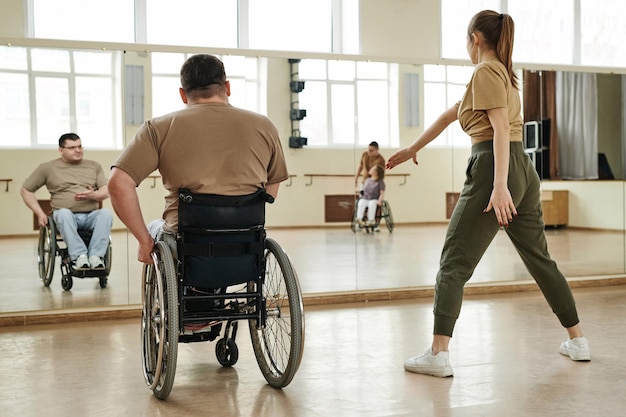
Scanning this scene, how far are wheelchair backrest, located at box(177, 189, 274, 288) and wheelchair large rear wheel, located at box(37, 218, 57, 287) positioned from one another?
7.21ft

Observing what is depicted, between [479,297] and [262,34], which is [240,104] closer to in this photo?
[479,297]

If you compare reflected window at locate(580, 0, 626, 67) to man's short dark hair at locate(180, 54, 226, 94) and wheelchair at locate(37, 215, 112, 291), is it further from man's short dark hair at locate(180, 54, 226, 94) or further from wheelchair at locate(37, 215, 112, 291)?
man's short dark hair at locate(180, 54, 226, 94)

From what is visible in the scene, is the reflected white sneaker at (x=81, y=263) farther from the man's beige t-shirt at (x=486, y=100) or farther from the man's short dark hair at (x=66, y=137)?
the man's beige t-shirt at (x=486, y=100)

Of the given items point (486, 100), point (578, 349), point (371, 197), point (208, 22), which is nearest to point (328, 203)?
point (371, 197)

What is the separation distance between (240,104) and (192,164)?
240 centimetres

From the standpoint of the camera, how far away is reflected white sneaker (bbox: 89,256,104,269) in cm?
489

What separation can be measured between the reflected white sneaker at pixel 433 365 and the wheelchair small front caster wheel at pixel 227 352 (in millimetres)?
695

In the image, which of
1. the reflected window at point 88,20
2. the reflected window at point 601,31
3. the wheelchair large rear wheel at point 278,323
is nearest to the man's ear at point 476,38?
the wheelchair large rear wheel at point 278,323

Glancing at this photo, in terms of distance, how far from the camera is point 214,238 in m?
2.82

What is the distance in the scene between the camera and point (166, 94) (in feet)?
16.6

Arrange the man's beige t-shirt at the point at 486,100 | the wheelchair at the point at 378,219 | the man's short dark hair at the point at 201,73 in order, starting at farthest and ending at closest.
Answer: the wheelchair at the point at 378,219, the man's beige t-shirt at the point at 486,100, the man's short dark hair at the point at 201,73

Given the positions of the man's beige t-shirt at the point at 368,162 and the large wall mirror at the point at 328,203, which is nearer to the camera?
the large wall mirror at the point at 328,203

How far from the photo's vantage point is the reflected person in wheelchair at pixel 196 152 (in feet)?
9.28

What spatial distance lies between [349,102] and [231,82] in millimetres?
789
